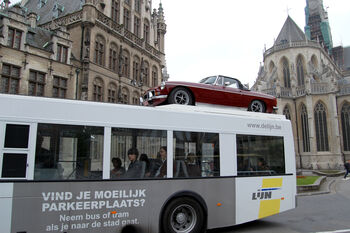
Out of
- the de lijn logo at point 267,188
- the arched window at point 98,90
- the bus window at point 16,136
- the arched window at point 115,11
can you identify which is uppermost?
the arched window at point 115,11

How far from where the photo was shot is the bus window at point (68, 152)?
5012 mm

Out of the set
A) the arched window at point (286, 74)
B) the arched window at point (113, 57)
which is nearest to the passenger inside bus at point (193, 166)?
the arched window at point (113, 57)

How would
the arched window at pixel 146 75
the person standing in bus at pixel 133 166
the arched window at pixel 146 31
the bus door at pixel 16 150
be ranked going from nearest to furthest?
the bus door at pixel 16 150
the person standing in bus at pixel 133 166
the arched window at pixel 146 75
the arched window at pixel 146 31

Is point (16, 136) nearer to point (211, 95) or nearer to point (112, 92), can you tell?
point (211, 95)

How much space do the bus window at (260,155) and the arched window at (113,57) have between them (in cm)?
1879

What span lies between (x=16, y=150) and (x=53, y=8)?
25.2m

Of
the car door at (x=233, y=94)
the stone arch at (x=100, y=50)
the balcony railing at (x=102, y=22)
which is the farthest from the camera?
the balcony railing at (x=102, y=22)

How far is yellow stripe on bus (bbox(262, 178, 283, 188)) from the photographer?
726cm

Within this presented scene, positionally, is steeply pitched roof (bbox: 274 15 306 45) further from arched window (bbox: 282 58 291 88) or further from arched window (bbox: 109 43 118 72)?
arched window (bbox: 109 43 118 72)

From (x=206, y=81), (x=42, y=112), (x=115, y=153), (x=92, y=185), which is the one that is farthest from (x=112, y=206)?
(x=206, y=81)

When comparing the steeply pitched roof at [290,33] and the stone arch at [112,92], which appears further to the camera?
the steeply pitched roof at [290,33]

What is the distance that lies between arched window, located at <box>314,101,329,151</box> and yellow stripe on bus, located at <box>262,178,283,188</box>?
4524cm

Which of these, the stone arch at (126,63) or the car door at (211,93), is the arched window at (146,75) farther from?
the car door at (211,93)

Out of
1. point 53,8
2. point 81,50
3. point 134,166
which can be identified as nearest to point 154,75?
point 81,50
